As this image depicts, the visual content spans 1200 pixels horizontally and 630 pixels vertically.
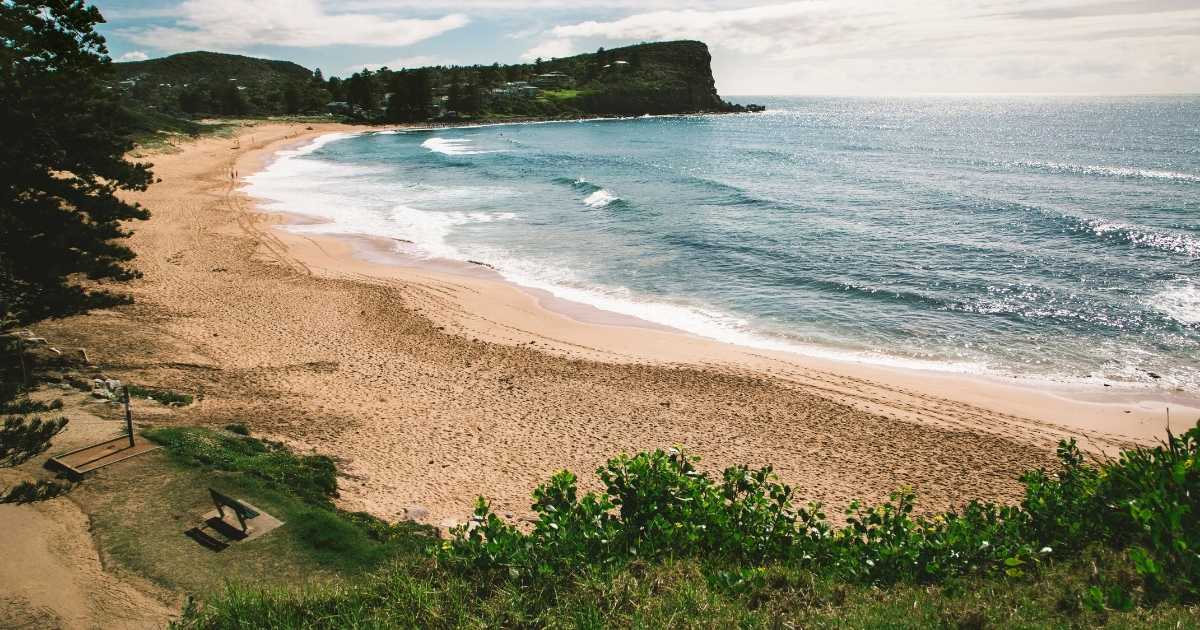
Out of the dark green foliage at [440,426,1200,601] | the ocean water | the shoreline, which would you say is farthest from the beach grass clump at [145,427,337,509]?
the ocean water

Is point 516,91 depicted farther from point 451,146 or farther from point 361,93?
point 451,146

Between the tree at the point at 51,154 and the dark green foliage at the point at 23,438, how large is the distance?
155 inches

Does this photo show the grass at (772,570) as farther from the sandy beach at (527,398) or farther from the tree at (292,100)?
the tree at (292,100)

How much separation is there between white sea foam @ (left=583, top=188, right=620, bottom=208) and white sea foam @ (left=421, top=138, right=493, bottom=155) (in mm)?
31586

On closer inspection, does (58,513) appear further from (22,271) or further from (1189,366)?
(1189,366)

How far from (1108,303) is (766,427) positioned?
16.2 metres

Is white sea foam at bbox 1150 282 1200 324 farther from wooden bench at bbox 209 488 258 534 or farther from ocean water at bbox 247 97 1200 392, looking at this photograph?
wooden bench at bbox 209 488 258 534

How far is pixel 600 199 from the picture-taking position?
43.3 m

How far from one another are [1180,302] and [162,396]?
3012 cm

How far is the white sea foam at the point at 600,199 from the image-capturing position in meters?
41.7

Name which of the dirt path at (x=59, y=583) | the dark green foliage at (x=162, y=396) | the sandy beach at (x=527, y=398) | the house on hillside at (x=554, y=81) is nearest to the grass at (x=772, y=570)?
the dirt path at (x=59, y=583)

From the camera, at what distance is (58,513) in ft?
27.6

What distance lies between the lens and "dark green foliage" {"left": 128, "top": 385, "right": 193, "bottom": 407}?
13.1m

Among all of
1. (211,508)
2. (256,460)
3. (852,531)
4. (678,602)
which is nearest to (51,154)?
(256,460)
